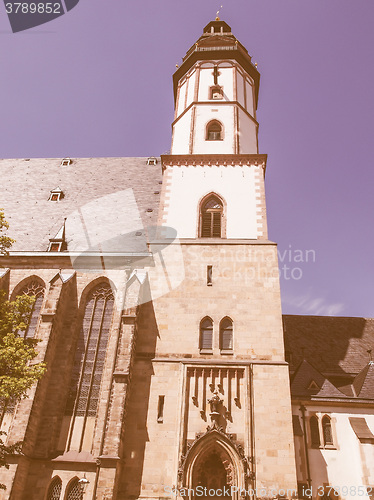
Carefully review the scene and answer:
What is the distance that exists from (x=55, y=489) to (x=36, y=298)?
6.64 meters

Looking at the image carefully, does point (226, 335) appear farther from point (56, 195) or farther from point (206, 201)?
point (56, 195)

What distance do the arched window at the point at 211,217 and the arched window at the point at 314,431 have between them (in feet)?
25.8

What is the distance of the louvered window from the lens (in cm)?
1500

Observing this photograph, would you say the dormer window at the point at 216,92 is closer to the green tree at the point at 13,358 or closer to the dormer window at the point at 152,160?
the dormer window at the point at 152,160

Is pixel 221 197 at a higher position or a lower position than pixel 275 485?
higher

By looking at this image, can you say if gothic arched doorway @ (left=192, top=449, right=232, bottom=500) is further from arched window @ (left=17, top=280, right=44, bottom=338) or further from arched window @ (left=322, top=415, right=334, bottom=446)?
arched window @ (left=17, top=280, right=44, bottom=338)

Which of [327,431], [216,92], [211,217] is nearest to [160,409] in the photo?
[327,431]

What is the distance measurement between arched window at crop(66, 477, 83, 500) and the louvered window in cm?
203

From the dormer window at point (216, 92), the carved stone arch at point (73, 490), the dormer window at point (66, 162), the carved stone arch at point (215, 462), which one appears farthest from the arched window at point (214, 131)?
the carved stone arch at point (73, 490)

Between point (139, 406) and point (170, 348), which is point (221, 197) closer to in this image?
point (170, 348)

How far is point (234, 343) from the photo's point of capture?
625 inches

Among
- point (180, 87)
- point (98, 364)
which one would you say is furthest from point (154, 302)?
point (180, 87)

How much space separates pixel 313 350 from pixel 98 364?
10.2 meters

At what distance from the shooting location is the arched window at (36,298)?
657 inches
